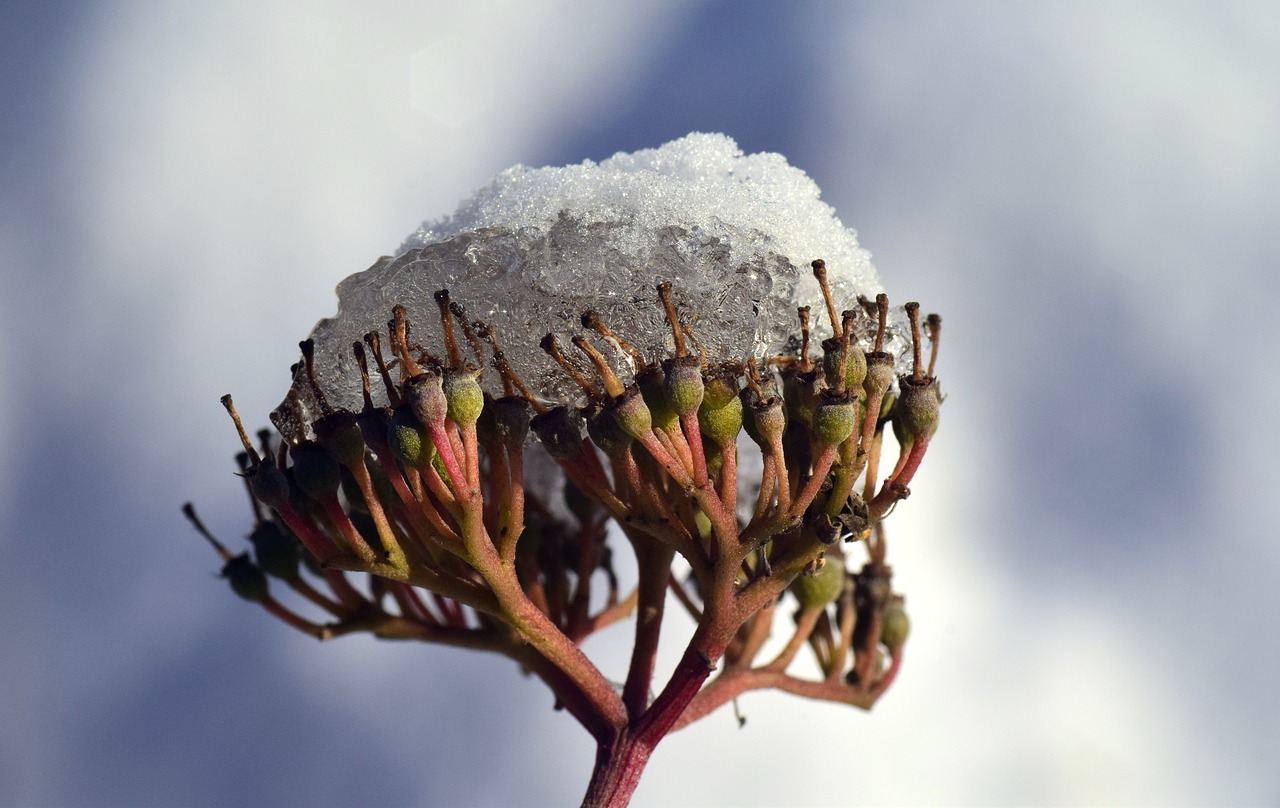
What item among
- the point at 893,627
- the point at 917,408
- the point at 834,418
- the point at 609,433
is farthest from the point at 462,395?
the point at 893,627

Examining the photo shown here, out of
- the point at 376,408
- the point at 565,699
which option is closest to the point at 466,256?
the point at 376,408

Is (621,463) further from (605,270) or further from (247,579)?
(247,579)

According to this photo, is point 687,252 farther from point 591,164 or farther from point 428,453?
point 428,453

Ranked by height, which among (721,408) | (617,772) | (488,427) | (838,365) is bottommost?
(617,772)


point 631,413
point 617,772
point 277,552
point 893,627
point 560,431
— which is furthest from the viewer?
point 893,627

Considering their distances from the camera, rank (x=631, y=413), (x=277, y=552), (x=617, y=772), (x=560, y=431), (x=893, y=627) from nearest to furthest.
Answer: (x=631, y=413)
(x=560, y=431)
(x=617, y=772)
(x=277, y=552)
(x=893, y=627)

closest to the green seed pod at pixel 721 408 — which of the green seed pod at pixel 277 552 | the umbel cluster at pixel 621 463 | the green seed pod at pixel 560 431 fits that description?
the umbel cluster at pixel 621 463
